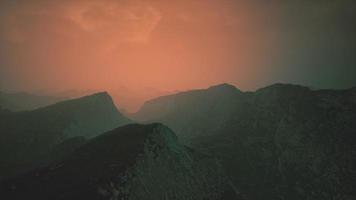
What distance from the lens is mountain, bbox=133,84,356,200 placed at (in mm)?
50500

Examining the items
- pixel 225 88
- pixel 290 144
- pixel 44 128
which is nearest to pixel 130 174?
pixel 290 144

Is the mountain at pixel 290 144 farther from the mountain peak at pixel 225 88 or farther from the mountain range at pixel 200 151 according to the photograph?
the mountain peak at pixel 225 88

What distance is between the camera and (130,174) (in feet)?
99.0

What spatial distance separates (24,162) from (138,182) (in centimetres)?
4156

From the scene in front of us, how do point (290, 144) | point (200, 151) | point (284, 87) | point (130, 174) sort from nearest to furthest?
point (130, 174) < point (200, 151) < point (290, 144) < point (284, 87)

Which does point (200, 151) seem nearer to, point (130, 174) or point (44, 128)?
point (130, 174)

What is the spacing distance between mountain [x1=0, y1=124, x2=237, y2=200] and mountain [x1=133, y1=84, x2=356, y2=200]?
15.1 metres

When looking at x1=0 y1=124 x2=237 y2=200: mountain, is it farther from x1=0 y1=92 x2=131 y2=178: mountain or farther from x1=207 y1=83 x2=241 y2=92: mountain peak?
x1=207 y1=83 x2=241 y2=92: mountain peak

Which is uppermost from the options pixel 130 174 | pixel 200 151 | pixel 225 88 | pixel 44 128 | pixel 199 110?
pixel 225 88

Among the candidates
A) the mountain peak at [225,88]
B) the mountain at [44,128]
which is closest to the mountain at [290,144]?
the mountain peak at [225,88]

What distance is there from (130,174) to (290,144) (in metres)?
42.4

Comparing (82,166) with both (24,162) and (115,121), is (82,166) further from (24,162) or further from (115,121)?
(115,121)

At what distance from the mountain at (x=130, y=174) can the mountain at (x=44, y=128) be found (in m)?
25.0

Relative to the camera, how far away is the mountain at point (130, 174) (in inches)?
1088
